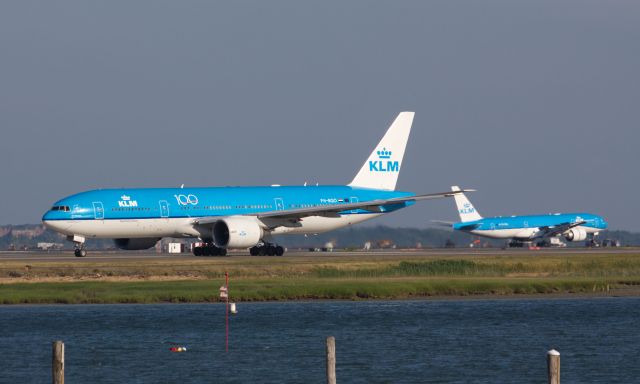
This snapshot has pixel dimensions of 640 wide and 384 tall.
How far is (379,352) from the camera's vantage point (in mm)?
42406

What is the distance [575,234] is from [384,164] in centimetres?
4565

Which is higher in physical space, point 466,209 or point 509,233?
point 466,209

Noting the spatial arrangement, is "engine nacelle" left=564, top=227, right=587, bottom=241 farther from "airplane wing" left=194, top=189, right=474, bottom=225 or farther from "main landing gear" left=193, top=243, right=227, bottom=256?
"main landing gear" left=193, top=243, right=227, bottom=256

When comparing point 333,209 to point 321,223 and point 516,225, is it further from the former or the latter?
point 516,225

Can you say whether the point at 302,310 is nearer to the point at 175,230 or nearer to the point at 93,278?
the point at 93,278

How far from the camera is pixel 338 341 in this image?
45188 mm

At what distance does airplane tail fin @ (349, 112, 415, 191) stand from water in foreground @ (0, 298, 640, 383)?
3560cm

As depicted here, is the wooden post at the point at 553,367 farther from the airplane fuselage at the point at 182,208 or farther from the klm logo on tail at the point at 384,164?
the klm logo on tail at the point at 384,164

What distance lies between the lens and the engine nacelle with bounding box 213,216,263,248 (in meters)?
A: 81.7

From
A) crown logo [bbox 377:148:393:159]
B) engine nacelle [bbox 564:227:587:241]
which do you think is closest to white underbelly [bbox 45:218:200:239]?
crown logo [bbox 377:148:393:159]

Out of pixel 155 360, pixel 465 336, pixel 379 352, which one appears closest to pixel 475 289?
pixel 465 336

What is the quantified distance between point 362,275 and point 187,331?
23333mm

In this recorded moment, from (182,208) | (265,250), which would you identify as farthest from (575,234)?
(182,208)

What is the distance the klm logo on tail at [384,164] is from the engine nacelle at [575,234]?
43.2 meters
